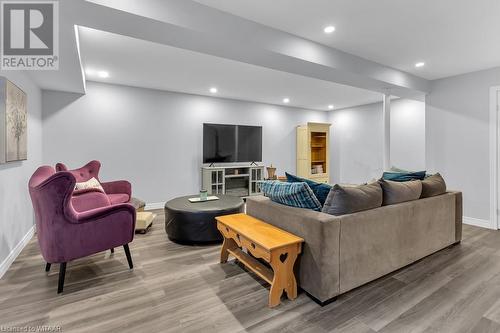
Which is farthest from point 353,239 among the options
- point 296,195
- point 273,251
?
point 273,251

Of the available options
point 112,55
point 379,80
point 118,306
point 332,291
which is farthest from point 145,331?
point 379,80

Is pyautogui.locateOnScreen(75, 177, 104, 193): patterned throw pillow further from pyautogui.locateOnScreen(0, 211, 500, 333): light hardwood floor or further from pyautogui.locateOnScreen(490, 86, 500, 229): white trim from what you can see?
pyautogui.locateOnScreen(490, 86, 500, 229): white trim

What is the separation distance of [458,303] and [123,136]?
5.03 meters

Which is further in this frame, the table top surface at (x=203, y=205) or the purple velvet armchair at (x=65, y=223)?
the table top surface at (x=203, y=205)

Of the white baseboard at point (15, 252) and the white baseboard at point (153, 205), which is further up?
the white baseboard at point (153, 205)

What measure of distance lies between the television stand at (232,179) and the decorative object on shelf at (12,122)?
2.91 m

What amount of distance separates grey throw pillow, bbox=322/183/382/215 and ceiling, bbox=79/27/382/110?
237 centimetres

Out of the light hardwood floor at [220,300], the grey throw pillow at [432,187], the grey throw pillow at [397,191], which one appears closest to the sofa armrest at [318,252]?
the light hardwood floor at [220,300]

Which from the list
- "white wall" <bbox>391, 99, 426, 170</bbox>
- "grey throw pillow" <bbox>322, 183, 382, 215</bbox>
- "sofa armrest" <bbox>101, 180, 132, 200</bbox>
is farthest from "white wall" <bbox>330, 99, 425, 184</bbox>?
"sofa armrest" <bbox>101, 180, 132, 200</bbox>

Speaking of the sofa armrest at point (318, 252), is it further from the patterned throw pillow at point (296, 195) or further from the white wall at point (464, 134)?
the white wall at point (464, 134)

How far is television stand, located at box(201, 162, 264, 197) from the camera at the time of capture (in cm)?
518

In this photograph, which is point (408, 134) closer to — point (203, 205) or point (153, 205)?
point (203, 205)

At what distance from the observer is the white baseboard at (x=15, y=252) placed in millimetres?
2304

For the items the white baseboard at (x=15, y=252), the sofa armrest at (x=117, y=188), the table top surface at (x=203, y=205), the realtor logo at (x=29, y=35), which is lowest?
the white baseboard at (x=15, y=252)
